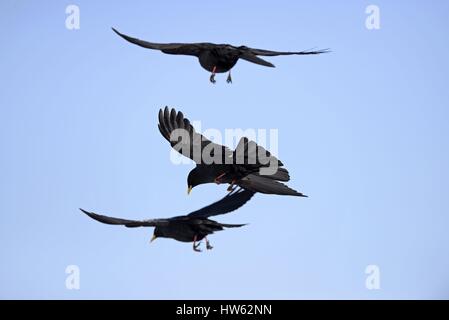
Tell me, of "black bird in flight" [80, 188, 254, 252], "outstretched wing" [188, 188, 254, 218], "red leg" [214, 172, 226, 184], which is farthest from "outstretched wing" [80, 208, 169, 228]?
"red leg" [214, 172, 226, 184]

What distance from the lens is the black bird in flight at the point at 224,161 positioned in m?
13.9

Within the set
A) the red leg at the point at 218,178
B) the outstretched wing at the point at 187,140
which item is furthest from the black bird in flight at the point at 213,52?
the red leg at the point at 218,178

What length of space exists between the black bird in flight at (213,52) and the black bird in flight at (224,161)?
133cm

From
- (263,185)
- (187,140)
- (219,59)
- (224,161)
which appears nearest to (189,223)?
(224,161)

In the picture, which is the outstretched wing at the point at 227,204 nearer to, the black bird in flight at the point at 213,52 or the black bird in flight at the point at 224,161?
the black bird in flight at the point at 224,161

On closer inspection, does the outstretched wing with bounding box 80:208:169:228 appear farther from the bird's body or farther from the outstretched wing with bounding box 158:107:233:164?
the bird's body

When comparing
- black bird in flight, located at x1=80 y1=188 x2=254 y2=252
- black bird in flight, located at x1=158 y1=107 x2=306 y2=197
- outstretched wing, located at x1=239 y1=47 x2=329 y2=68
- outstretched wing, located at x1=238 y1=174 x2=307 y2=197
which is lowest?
black bird in flight, located at x1=80 y1=188 x2=254 y2=252

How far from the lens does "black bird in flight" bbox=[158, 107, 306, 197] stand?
1387cm

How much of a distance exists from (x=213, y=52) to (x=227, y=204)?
2895mm

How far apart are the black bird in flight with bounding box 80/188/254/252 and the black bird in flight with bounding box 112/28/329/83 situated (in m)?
2.50

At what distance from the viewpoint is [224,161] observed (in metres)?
14.4

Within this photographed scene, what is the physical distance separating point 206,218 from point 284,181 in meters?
1.56

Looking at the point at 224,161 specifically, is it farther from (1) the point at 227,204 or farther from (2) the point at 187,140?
(2) the point at 187,140

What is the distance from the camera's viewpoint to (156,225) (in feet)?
46.6
